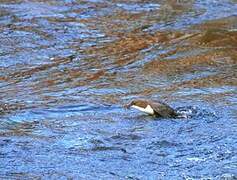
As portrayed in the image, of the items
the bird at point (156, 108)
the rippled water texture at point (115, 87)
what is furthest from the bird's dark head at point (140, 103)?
the rippled water texture at point (115, 87)

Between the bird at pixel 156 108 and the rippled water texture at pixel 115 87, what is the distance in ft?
0.25

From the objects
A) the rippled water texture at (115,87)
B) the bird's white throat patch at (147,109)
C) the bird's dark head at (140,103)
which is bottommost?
the rippled water texture at (115,87)

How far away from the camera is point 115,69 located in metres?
9.30

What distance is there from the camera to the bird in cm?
710

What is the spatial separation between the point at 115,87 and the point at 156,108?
1.38 metres

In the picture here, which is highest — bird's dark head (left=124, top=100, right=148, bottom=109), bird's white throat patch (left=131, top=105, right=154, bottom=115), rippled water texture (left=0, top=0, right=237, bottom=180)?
bird's dark head (left=124, top=100, right=148, bottom=109)

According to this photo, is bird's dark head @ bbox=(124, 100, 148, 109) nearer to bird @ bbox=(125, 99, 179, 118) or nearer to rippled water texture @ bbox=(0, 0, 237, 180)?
bird @ bbox=(125, 99, 179, 118)

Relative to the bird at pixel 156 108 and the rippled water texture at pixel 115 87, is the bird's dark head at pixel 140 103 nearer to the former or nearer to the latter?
the bird at pixel 156 108

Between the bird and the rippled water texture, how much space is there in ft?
0.25

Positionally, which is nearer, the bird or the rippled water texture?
the rippled water texture

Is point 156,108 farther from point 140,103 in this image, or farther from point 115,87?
point 115,87

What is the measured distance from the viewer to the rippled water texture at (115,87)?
19.5ft

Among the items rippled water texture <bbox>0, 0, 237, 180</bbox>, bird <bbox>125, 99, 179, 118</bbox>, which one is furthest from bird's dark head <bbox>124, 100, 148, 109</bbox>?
rippled water texture <bbox>0, 0, 237, 180</bbox>

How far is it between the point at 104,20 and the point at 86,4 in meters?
1.23
